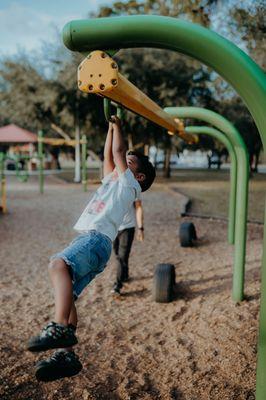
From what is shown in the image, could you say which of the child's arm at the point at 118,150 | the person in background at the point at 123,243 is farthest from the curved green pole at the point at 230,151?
the child's arm at the point at 118,150

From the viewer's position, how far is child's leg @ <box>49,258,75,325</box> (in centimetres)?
204

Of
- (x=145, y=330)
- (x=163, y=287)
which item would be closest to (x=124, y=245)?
(x=163, y=287)

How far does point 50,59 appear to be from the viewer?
75.1 ft

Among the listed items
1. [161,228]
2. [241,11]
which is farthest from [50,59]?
[241,11]

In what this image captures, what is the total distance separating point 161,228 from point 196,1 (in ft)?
14.3

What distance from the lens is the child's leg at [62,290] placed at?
2045 millimetres

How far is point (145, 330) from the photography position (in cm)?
370

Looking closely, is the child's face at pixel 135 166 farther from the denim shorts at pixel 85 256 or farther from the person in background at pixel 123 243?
the person in background at pixel 123 243

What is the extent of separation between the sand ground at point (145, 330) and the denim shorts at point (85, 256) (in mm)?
850

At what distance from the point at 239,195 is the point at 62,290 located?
2.83 m

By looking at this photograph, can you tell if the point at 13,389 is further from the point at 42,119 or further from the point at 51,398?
the point at 42,119

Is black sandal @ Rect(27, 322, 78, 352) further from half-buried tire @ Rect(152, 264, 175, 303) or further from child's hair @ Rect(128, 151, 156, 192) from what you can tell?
half-buried tire @ Rect(152, 264, 175, 303)

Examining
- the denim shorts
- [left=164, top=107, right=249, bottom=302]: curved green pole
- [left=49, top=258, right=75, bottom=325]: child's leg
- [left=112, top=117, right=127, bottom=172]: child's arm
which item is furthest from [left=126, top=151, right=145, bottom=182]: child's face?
[left=164, top=107, right=249, bottom=302]: curved green pole

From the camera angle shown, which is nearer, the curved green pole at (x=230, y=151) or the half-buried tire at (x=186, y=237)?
the curved green pole at (x=230, y=151)
